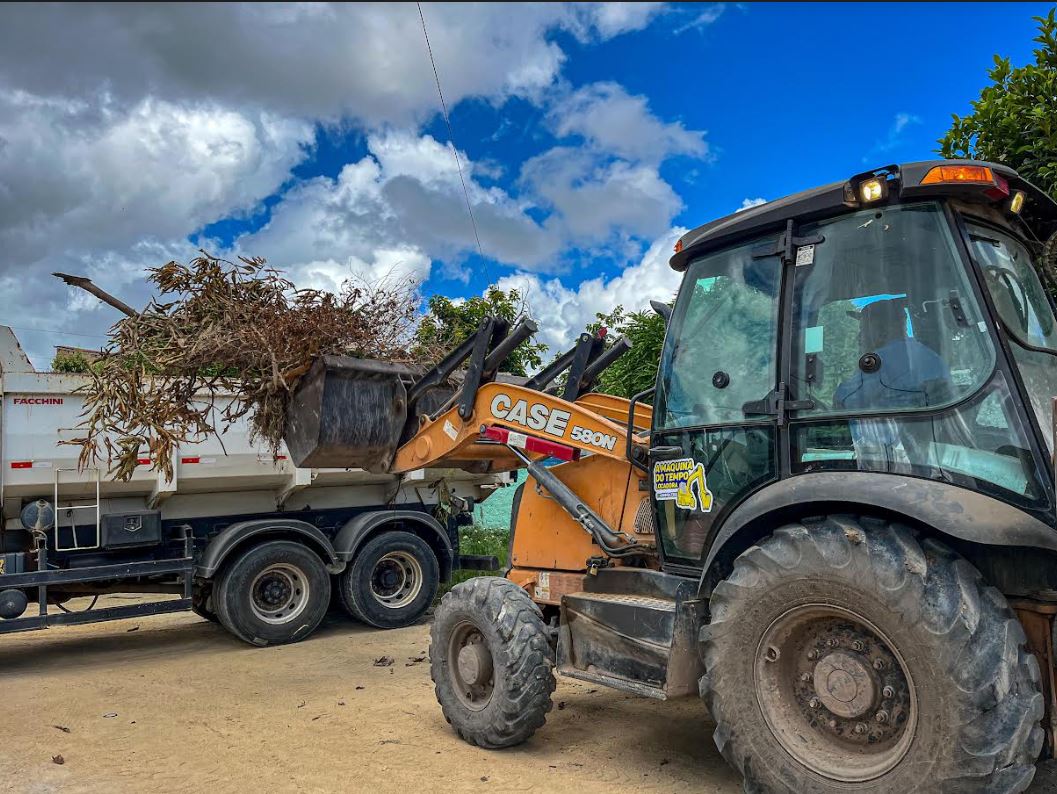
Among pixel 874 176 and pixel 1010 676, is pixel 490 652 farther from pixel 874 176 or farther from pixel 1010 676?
pixel 874 176

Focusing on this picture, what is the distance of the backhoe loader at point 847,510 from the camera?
286cm

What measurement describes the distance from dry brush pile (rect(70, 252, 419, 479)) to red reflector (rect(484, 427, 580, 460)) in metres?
1.54

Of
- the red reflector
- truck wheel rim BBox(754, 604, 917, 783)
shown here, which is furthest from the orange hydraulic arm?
truck wheel rim BBox(754, 604, 917, 783)

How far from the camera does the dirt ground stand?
13.9ft

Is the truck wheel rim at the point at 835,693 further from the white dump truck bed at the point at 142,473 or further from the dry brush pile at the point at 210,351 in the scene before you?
the white dump truck bed at the point at 142,473

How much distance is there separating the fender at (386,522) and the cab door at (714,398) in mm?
5128

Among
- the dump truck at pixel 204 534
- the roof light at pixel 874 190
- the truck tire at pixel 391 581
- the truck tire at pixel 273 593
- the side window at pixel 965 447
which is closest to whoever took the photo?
the side window at pixel 965 447

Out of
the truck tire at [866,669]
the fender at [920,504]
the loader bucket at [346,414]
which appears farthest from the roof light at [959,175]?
the loader bucket at [346,414]

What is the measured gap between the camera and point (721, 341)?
12.8ft

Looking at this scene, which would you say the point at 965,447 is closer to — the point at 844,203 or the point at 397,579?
the point at 844,203

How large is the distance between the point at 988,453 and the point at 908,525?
0.36 m

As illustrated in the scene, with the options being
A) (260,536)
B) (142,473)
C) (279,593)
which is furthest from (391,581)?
(142,473)

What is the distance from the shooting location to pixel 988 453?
9.87 ft

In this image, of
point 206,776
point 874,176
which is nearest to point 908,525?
point 874,176
